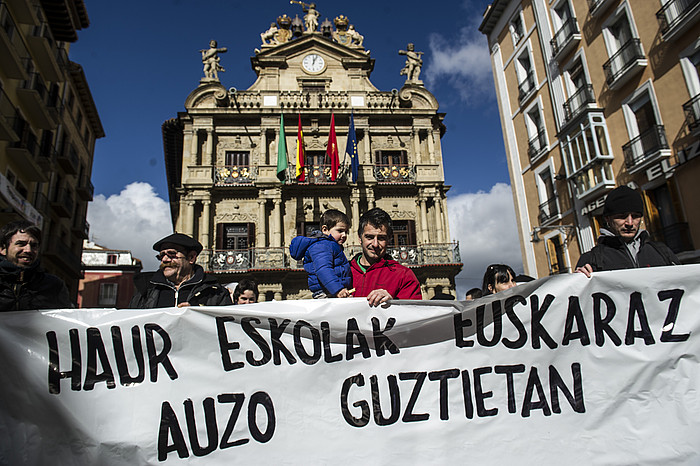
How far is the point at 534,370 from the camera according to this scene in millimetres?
3051

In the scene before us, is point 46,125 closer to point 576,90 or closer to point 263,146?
point 263,146

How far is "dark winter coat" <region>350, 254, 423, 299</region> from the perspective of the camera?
3.54 m

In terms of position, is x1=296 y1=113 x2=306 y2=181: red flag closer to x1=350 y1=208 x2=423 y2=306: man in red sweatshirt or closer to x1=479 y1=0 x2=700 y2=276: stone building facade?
x1=479 y1=0 x2=700 y2=276: stone building facade

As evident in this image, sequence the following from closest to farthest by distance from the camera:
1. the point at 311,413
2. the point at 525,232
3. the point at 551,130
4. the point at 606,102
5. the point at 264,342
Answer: the point at 311,413 < the point at 264,342 < the point at 606,102 < the point at 551,130 < the point at 525,232

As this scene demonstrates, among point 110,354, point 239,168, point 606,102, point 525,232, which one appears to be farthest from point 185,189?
point 110,354

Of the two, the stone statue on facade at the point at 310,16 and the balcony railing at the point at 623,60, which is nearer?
the balcony railing at the point at 623,60

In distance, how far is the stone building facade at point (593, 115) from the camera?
12.7 metres

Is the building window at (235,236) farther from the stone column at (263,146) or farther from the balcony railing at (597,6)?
the balcony railing at (597,6)

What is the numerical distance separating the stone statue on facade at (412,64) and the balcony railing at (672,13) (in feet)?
39.7

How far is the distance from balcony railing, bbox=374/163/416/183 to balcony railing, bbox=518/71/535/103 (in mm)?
5933

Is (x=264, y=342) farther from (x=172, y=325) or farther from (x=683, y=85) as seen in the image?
(x=683, y=85)

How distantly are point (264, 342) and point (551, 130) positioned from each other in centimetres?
1885

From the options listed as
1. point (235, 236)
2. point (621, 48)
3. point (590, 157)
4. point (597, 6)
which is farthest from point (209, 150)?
point (621, 48)

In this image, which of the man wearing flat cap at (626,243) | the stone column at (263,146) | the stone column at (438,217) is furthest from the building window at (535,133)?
the man wearing flat cap at (626,243)
